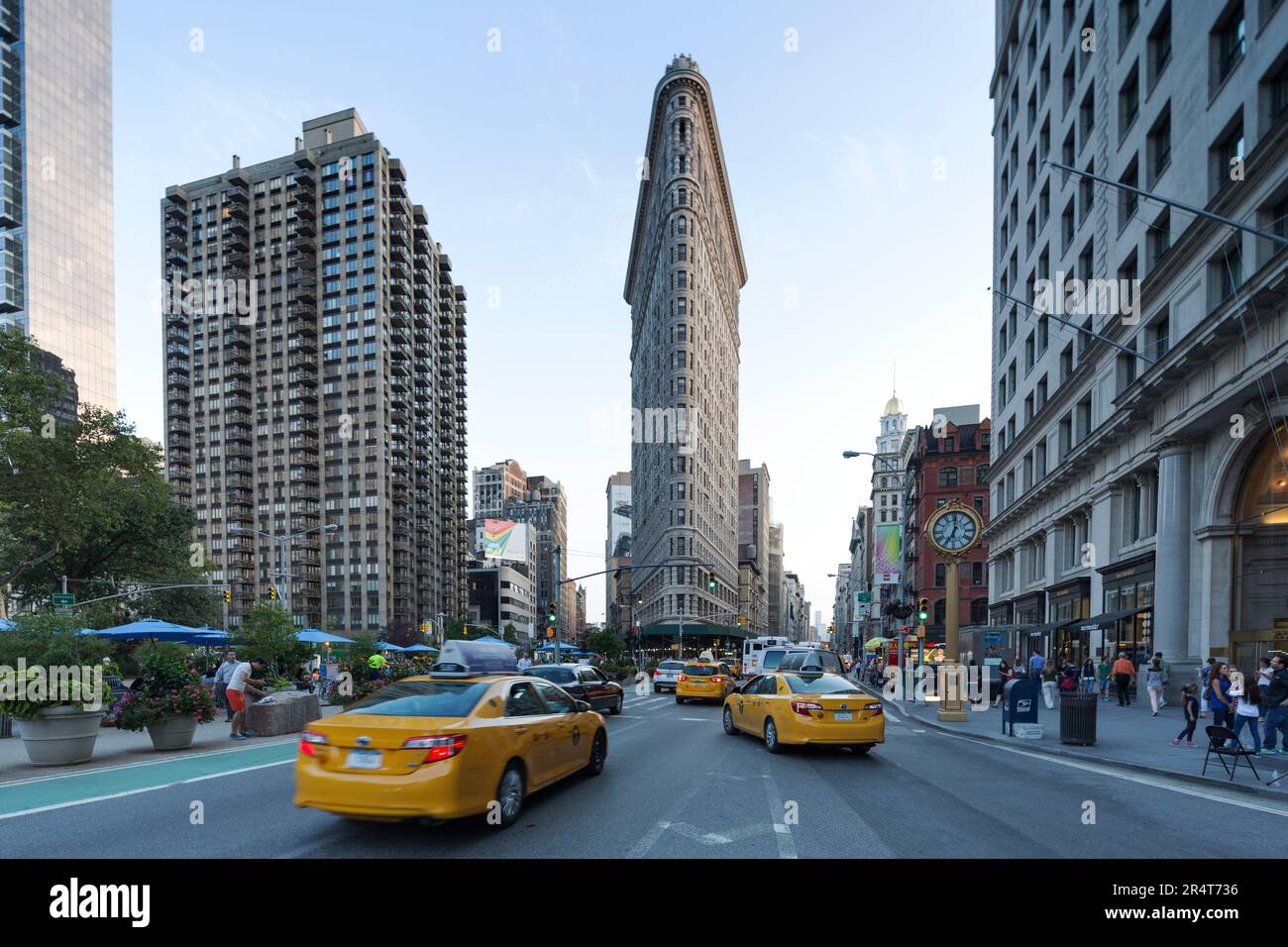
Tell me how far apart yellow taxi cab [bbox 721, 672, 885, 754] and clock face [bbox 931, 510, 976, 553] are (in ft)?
Answer: 31.5

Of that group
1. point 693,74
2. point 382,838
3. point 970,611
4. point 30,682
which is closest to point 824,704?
point 382,838

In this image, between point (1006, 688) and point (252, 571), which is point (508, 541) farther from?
point (1006, 688)

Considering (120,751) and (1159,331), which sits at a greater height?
(1159,331)

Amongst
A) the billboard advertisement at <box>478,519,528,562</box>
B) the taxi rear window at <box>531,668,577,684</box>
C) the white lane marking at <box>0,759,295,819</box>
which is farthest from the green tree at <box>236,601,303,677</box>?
the billboard advertisement at <box>478,519,528,562</box>

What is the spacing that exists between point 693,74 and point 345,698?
3366 inches

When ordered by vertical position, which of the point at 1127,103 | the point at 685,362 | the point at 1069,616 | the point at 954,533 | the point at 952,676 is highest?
the point at 1127,103

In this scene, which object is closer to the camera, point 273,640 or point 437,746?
point 437,746

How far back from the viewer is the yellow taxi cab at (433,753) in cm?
656

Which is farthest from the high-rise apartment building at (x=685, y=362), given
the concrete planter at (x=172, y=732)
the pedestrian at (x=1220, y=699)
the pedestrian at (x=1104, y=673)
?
the concrete planter at (x=172, y=732)

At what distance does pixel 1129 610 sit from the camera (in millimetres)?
27547

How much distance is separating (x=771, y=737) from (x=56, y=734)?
442 inches

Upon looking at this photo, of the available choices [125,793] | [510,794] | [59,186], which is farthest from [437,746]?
[59,186]

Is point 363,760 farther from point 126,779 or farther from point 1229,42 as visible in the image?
point 1229,42

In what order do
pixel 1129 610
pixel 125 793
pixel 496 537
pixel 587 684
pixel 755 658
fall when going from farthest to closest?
pixel 496 537 < pixel 755 658 < pixel 1129 610 < pixel 587 684 < pixel 125 793
